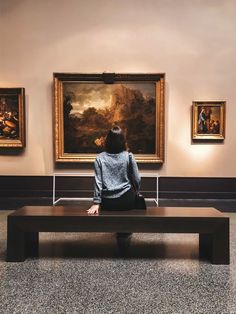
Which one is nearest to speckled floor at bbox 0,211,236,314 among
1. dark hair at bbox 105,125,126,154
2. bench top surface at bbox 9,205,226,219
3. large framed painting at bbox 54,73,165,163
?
bench top surface at bbox 9,205,226,219

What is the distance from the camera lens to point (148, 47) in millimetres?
12180

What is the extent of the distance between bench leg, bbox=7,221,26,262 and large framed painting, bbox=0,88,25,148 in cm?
642

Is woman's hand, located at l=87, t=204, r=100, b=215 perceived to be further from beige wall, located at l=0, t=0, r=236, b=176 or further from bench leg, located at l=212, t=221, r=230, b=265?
beige wall, located at l=0, t=0, r=236, b=176

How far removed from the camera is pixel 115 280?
5.36m

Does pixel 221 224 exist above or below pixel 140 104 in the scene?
below

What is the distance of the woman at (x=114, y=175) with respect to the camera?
21.4ft

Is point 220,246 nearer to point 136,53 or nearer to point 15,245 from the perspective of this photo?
point 15,245

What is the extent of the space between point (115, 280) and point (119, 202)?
5.17 feet

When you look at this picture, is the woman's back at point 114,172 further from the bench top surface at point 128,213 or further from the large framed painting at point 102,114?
the large framed painting at point 102,114

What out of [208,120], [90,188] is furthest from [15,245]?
[208,120]

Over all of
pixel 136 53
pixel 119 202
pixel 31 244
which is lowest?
pixel 31 244

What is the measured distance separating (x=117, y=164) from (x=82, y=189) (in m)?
6.13

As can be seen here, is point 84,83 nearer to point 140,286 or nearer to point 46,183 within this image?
point 46,183

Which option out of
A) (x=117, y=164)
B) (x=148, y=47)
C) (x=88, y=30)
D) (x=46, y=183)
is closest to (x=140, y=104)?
(x=148, y=47)
